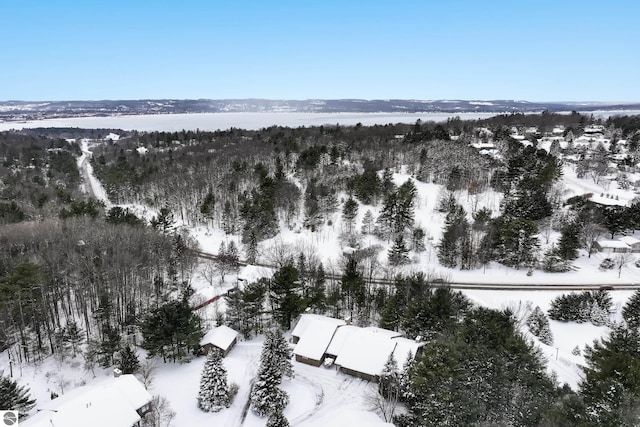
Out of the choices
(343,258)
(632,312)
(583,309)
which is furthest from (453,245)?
(632,312)

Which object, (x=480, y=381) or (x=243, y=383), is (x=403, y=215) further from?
(x=480, y=381)

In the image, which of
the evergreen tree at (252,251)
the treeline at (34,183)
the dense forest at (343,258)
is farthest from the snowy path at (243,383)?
the treeline at (34,183)

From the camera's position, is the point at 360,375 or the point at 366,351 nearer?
the point at 360,375

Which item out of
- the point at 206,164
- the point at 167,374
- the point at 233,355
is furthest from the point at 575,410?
the point at 206,164

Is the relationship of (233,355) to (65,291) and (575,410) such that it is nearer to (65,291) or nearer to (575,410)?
(65,291)

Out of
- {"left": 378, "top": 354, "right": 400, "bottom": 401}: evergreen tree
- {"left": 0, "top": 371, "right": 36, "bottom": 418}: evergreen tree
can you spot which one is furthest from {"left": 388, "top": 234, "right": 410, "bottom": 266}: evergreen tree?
{"left": 0, "top": 371, "right": 36, "bottom": 418}: evergreen tree

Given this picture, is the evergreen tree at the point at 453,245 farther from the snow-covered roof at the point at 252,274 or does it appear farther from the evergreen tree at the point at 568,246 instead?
the snow-covered roof at the point at 252,274

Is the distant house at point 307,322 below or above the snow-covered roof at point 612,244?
below
